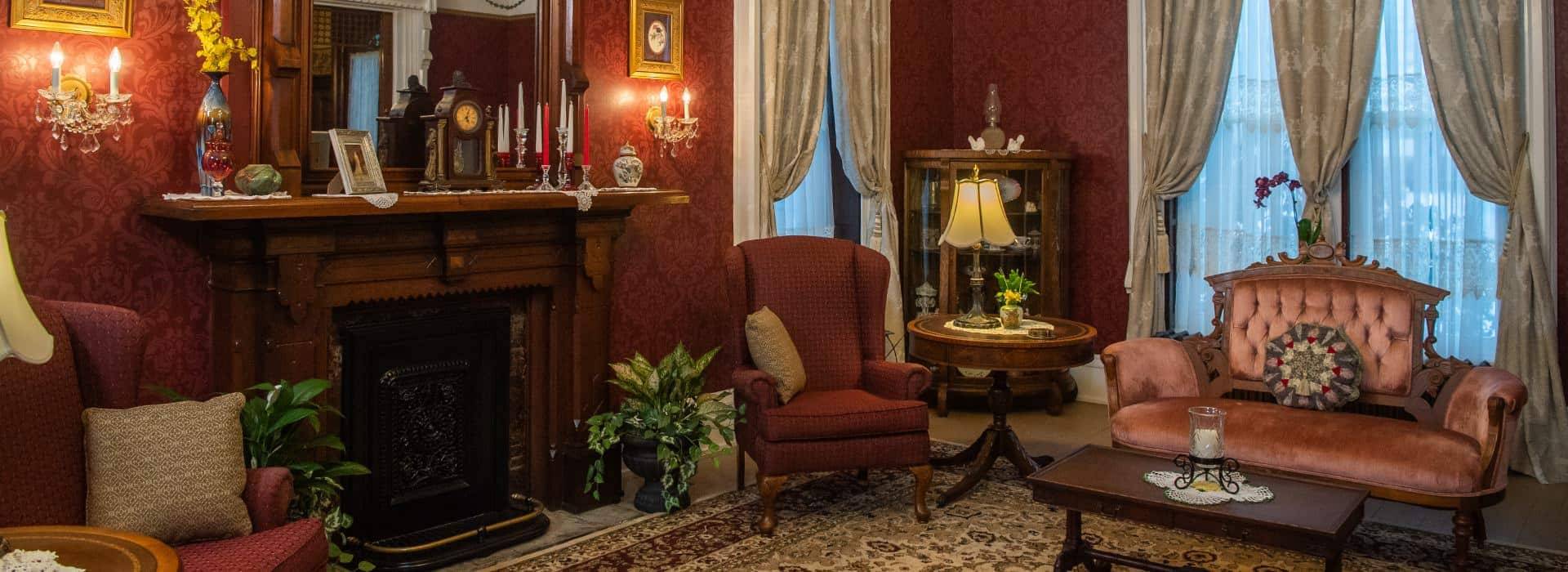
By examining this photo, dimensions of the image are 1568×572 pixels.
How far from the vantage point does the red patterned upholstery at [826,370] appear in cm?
452

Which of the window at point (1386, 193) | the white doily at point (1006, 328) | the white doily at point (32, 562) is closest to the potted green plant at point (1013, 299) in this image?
the white doily at point (1006, 328)

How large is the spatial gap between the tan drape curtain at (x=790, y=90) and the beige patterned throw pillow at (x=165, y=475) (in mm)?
3067

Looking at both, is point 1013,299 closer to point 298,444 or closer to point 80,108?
point 298,444

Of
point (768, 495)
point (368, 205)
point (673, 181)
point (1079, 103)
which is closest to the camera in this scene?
point (368, 205)

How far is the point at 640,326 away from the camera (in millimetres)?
5344

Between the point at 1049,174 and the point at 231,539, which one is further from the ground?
the point at 1049,174

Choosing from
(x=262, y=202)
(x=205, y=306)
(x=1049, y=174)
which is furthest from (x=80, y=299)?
(x=1049, y=174)

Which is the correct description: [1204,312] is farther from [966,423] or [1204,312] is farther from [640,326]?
[640,326]

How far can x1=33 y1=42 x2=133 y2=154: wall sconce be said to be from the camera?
346 cm

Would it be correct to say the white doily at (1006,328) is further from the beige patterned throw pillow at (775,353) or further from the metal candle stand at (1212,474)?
the metal candle stand at (1212,474)

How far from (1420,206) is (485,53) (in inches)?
167

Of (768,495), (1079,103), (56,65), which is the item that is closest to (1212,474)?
(768,495)

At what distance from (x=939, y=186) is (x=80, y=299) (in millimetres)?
4141

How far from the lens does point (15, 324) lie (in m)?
2.12
